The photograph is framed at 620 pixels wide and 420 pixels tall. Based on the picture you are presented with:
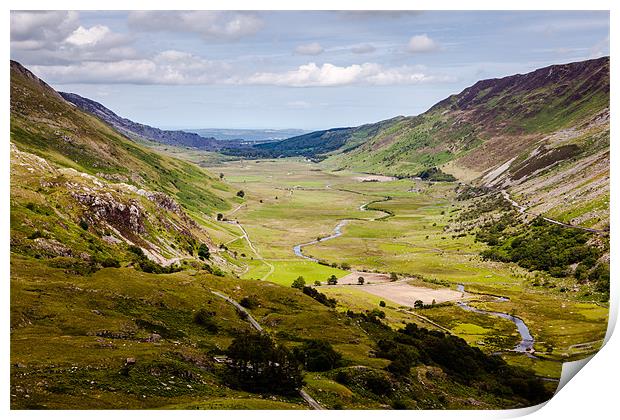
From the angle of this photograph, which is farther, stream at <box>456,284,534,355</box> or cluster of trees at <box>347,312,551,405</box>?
stream at <box>456,284,534,355</box>

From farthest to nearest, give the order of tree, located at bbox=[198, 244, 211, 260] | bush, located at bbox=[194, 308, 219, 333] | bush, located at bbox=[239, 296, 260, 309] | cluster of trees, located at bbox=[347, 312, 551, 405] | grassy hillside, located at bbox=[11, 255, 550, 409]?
tree, located at bbox=[198, 244, 211, 260], bush, located at bbox=[239, 296, 260, 309], bush, located at bbox=[194, 308, 219, 333], cluster of trees, located at bbox=[347, 312, 551, 405], grassy hillside, located at bbox=[11, 255, 550, 409]

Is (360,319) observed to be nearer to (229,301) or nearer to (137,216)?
(229,301)

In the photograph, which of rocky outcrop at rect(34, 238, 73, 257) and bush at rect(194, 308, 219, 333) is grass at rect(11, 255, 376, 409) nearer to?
bush at rect(194, 308, 219, 333)

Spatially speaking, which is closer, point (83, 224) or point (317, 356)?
point (317, 356)

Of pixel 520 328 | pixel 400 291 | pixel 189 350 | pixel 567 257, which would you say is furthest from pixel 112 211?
pixel 567 257

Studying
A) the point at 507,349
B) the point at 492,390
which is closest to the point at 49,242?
the point at 492,390

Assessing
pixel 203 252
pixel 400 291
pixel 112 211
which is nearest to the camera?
pixel 112 211

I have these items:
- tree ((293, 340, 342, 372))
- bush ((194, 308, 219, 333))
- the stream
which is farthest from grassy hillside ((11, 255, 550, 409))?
the stream

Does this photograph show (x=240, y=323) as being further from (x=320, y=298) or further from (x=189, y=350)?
(x=320, y=298)
